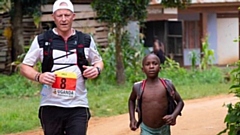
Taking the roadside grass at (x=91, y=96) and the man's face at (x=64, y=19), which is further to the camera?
the roadside grass at (x=91, y=96)

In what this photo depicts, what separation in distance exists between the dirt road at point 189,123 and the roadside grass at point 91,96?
2.19 feet

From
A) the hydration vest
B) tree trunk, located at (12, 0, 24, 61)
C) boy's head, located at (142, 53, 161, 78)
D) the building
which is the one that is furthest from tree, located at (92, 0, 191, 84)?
the hydration vest

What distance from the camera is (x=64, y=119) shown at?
5508mm

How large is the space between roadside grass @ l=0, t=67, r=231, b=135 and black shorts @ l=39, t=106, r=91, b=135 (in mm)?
4521

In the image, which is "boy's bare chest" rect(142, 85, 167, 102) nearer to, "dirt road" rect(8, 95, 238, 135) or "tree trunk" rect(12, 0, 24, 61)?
"dirt road" rect(8, 95, 238, 135)

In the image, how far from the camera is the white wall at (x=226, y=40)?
26.1 metres

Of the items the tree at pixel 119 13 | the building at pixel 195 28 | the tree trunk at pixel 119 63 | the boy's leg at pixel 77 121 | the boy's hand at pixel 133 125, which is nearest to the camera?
the boy's leg at pixel 77 121

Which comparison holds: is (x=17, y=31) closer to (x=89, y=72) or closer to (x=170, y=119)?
(x=170, y=119)

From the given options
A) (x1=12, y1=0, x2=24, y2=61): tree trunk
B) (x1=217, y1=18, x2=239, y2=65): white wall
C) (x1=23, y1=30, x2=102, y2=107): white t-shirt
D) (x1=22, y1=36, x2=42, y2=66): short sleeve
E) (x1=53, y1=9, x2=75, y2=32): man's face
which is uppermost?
(x1=53, y1=9, x2=75, y2=32): man's face

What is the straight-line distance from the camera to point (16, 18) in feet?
62.2

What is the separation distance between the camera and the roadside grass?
36.0 ft

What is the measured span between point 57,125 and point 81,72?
526mm

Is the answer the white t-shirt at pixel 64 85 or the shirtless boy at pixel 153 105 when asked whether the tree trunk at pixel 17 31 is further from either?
the white t-shirt at pixel 64 85

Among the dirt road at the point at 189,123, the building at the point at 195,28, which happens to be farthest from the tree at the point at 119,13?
the building at the point at 195,28
